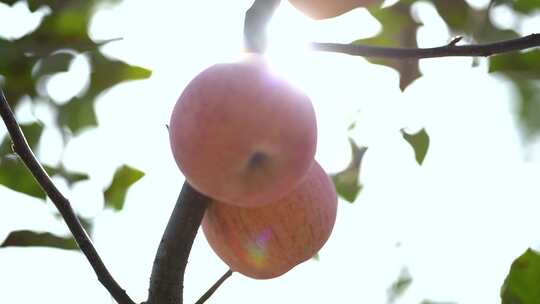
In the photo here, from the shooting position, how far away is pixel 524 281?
146cm

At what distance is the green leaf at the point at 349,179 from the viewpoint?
208 centimetres

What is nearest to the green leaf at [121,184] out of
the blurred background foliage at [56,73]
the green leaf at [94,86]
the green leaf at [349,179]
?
the blurred background foliage at [56,73]

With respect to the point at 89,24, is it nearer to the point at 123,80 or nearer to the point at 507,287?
the point at 123,80

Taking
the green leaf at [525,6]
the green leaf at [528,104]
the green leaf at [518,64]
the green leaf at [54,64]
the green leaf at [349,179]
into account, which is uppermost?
the green leaf at [525,6]

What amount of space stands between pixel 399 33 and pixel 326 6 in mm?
522

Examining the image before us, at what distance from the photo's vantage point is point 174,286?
1187 mm

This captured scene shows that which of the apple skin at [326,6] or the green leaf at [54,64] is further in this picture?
the green leaf at [54,64]

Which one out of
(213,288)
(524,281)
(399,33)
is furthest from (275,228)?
(399,33)

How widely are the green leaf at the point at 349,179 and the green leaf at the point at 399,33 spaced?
0.28m

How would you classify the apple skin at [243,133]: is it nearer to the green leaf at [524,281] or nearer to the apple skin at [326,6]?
the apple skin at [326,6]

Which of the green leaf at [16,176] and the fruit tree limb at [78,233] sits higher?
the fruit tree limb at [78,233]

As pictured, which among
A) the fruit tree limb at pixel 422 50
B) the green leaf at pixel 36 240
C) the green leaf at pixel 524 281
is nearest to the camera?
the fruit tree limb at pixel 422 50

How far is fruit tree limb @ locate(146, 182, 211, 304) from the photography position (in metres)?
1.14

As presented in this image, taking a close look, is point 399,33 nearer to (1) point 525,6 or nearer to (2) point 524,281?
(1) point 525,6
